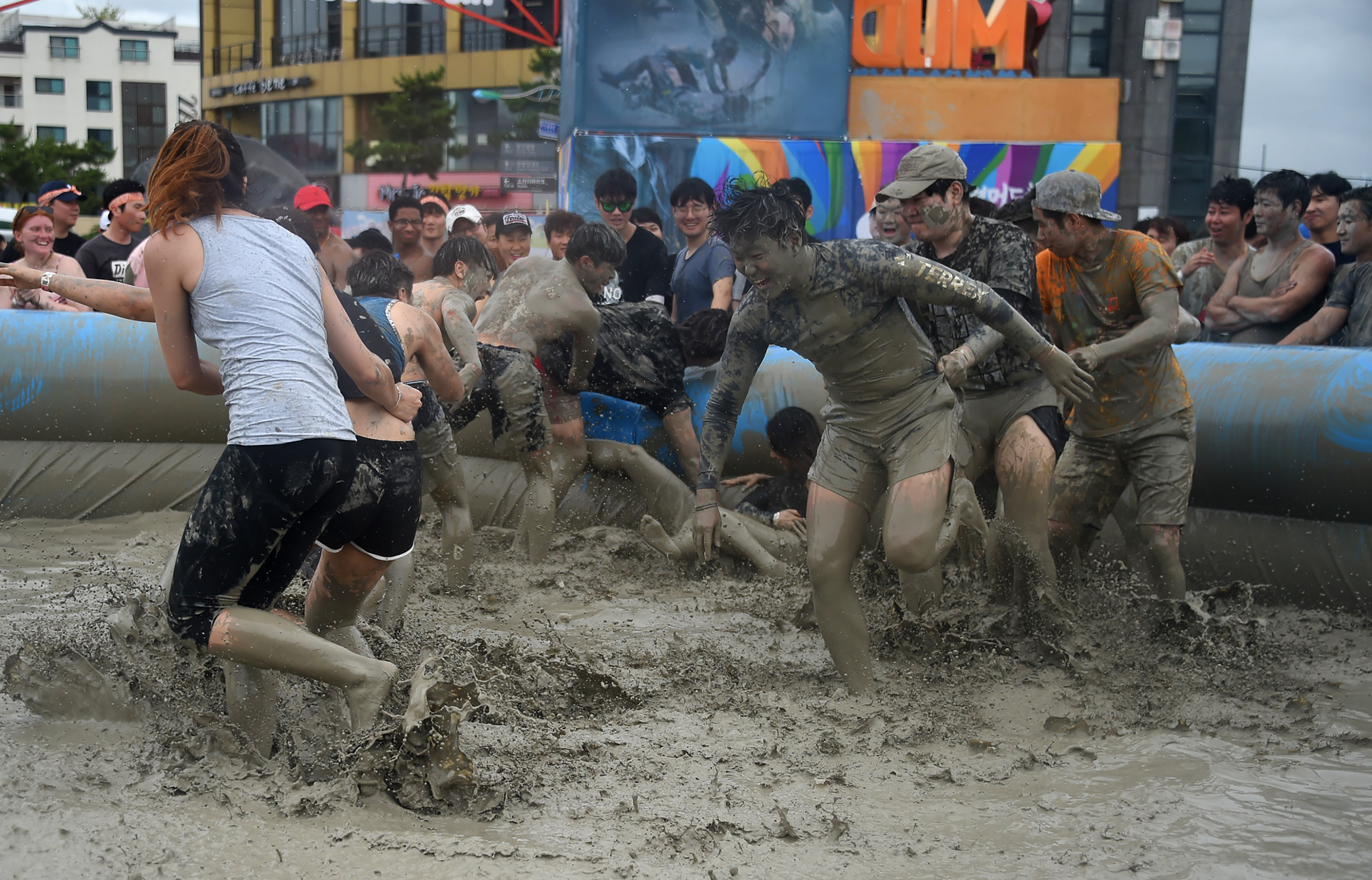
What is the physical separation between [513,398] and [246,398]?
2887 mm

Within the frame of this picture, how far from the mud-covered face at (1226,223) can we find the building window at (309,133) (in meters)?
36.3

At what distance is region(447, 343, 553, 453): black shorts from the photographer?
5668 millimetres

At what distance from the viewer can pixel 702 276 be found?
6723 mm

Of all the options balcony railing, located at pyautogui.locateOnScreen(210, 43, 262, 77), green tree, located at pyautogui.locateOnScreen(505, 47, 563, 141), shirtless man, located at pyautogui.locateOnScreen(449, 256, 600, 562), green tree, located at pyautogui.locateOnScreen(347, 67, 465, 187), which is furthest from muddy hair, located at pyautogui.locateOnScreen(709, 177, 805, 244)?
balcony railing, located at pyautogui.locateOnScreen(210, 43, 262, 77)

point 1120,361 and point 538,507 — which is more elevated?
point 1120,361

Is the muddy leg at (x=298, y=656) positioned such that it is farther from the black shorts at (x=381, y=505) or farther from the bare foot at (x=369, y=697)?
the black shorts at (x=381, y=505)

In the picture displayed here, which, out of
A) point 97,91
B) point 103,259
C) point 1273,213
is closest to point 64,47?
point 97,91

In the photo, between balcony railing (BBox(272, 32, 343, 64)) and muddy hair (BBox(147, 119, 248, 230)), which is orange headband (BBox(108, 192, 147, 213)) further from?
balcony railing (BBox(272, 32, 343, 64))

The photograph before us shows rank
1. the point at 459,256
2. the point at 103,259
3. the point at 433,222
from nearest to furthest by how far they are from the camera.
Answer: the point at 459,256 < the point at 103,259 < the point at 433,222

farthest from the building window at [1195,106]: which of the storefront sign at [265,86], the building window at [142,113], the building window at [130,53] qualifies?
the building window at [130,53]

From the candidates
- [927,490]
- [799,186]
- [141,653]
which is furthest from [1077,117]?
[141,653]

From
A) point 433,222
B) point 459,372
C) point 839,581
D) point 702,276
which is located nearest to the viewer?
point 839,581

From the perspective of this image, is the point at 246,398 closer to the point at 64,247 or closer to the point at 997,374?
the point at 997,374

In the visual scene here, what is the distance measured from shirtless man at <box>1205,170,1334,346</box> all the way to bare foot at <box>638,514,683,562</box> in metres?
3.04
